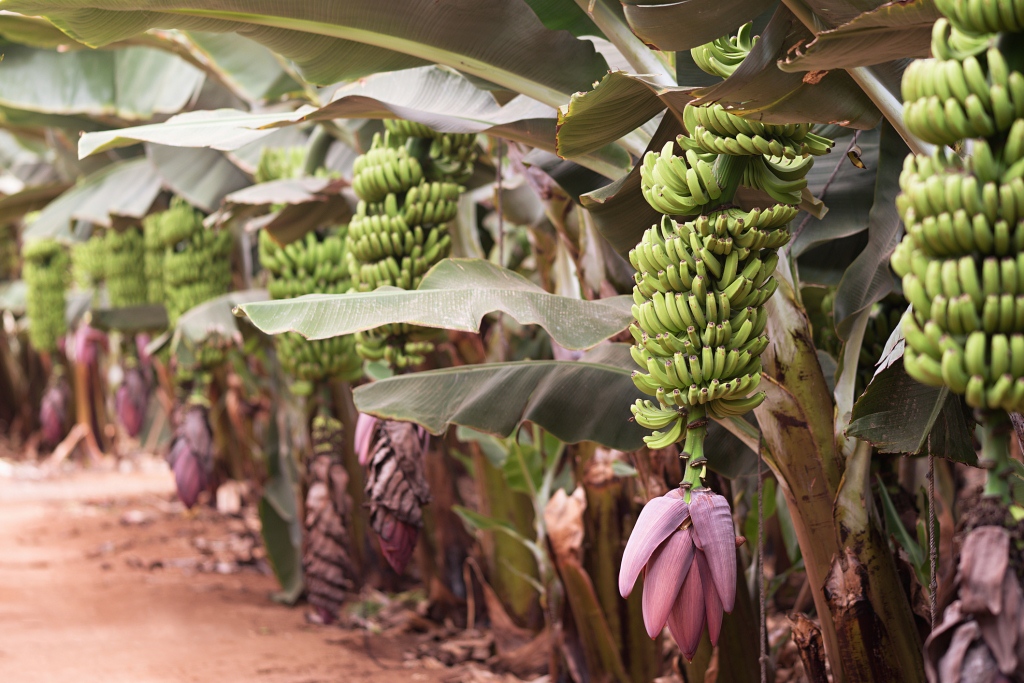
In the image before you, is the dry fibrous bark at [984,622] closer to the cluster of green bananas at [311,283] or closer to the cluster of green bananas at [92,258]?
the cluster of green bananas at [311,283]

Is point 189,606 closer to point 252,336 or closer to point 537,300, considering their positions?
point 252,336

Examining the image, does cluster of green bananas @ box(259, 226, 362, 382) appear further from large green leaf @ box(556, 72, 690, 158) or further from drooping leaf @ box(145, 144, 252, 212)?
large green leaf @ box(556, 72, 690, 158)

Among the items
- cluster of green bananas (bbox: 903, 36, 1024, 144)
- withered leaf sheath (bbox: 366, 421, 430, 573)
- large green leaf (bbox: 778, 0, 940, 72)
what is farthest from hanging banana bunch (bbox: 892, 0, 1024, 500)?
withered leaf sheath (bbox: 366, 421, 430, 573)

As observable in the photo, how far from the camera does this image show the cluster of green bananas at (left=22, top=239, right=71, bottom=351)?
19.6 ft

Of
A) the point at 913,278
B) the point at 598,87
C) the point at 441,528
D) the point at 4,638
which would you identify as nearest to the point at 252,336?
the point at 441,528

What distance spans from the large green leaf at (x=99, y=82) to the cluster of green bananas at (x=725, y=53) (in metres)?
2.73

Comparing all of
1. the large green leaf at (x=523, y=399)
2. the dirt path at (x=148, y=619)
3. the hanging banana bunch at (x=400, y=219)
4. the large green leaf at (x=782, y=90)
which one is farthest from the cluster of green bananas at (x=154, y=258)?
the large green leaf at (x=782, y=90)

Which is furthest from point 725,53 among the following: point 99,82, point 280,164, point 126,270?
point 126,270


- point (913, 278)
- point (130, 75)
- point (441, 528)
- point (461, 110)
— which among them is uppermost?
point (130, 75)

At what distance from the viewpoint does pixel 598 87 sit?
1.30m

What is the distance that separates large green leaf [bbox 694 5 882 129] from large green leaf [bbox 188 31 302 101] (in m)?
2.26

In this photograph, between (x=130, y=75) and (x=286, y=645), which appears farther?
(x=130, y=75)

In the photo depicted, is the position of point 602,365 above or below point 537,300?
below

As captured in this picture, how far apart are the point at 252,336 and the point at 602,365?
2085 mm
